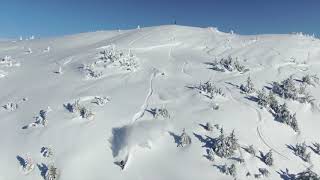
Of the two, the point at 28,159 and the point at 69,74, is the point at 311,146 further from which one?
the point at 69,74

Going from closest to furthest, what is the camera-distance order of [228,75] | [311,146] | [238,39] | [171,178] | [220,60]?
[171,178], [311,146], [228,75], [220,60], [238,39]

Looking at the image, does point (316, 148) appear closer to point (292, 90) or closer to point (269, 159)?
point (269, 159)

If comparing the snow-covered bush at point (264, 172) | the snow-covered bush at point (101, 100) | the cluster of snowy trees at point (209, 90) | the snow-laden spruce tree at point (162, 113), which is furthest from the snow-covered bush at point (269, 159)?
the snow-covered bush at point (101, 100)

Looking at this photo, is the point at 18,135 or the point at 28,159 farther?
the point at 18,135

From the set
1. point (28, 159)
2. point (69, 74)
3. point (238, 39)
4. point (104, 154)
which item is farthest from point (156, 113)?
point (238, 39)

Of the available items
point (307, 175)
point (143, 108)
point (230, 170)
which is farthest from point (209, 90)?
point (307, 175)

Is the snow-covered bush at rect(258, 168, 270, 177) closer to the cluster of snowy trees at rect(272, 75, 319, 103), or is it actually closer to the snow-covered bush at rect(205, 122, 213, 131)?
the snow-covered bush at rect(205, 122, 213, 131)

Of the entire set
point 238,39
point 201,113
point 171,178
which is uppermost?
point 238,39
